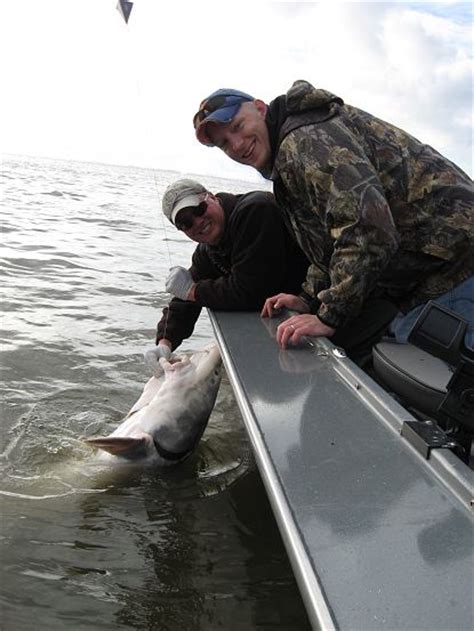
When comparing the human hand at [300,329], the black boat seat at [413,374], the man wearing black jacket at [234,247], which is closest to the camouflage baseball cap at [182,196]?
the man wearing black jacket at [234,247]

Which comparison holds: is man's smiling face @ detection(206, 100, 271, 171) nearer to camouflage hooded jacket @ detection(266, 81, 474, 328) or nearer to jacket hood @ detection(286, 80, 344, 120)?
camouflage hooded jacket @ detection(266, 81, 474, 328)

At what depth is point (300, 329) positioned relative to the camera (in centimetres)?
319

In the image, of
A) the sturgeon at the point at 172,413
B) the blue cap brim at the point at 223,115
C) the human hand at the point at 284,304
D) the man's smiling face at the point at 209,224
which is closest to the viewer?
the blue cap brim at the point at 223,115

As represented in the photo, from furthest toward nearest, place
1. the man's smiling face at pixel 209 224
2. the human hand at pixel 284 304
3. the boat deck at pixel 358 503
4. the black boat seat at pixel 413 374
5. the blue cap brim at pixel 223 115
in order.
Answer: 1. the man's smiling face at pixel 209 224
2. the human hand at pixel 284 304
3. the blue cap brim at pixel 223 115
4. the black boat seat at pixel 413 374
5. the boat deck at pixel 358 503

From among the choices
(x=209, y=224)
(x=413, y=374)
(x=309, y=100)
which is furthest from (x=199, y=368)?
(x=309, y=100)

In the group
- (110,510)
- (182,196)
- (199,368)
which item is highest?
(182,196)

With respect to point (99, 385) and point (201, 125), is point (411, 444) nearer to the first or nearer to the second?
point (201, 125)

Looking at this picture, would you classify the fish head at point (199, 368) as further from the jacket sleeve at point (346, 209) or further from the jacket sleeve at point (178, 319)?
the jacket sleeve at point (346, 209)

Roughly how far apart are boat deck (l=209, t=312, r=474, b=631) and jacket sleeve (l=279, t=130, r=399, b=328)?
0.39m

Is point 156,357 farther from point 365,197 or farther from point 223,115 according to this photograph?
point 365,197

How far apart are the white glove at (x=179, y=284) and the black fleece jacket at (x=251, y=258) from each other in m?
0.09

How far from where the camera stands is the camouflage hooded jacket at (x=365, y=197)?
2822 millimetres

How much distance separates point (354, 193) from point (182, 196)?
1418 mm

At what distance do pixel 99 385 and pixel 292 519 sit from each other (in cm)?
370
